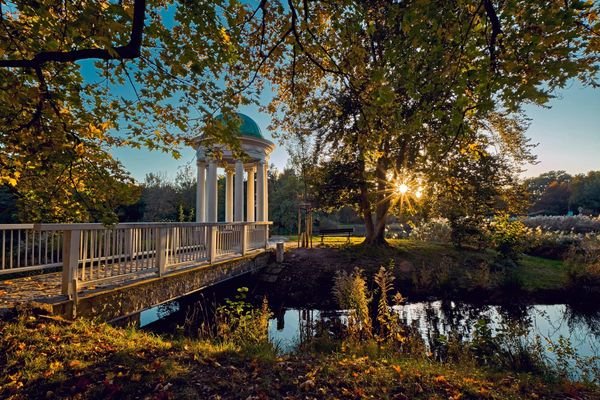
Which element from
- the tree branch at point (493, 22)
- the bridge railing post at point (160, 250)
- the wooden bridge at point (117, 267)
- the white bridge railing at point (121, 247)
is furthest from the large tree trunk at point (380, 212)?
the tree branch at point (493, 22)

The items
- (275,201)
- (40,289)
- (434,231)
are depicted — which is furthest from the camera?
(275,201)

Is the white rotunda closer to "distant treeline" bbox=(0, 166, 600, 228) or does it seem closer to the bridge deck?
"distant treeline" bbox=(0, 166, 600, 228)

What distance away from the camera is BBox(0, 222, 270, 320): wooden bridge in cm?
464

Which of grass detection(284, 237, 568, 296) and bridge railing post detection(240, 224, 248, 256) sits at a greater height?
bridge railing post detection(240, 224, 248, 256)

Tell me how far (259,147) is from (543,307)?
11093mm

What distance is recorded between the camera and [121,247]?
18.6 ft

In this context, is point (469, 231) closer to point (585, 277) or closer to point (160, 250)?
point (585, 277)

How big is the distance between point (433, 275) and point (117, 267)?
9789 millimetres

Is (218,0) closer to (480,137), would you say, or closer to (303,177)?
(480,137)

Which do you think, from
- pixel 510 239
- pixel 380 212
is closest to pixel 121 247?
pixel 380 212

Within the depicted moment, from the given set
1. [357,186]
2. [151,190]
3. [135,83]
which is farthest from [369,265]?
[151,190]

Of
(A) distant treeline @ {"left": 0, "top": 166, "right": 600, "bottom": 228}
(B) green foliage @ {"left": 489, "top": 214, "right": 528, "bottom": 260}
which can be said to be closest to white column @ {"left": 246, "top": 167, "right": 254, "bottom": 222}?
(A) distant treeline @ {"left": 0, "top": 166, "right": 600, "bottom": 228}

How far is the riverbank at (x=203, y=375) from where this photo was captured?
2676mm

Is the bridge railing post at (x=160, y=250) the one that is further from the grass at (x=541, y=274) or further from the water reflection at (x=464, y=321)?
the grass at (x=541, y=274)
